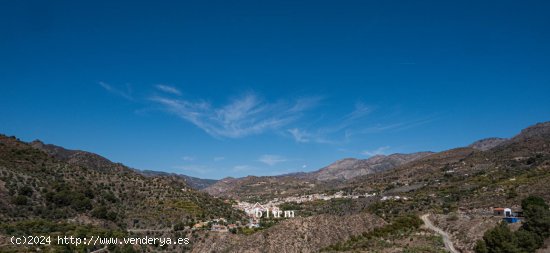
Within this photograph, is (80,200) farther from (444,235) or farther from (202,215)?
(444,235)

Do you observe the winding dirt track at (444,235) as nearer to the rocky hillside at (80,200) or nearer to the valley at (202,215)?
the valley at (202,215)

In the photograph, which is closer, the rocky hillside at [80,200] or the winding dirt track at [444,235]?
the winding dirt track at [444,235]

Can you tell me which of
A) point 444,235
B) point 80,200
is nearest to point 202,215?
point 80,200

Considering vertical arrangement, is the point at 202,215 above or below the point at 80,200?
below

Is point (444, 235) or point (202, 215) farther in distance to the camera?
point (202, 215)

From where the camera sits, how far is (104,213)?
2467 inches

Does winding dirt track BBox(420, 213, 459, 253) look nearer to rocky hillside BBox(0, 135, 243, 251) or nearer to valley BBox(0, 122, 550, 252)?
valley BBox(0, 122, 550, 252)

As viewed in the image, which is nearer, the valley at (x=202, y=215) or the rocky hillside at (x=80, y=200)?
the valley at (x=202, y=215)

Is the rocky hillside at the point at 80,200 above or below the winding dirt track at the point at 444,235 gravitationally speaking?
above

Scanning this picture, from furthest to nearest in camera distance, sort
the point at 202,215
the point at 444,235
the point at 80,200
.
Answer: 1. the point at 202,215
2. the point at 80,200
3. the point at 444,235

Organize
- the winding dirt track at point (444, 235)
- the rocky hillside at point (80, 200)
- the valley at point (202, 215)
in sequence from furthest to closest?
the rocky hillside at point (80, 200) → the valley at point (202, 215) → the winding dirt track at point (444, 235)

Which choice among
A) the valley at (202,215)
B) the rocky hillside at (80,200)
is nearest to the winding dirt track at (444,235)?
the valley at (202,215)

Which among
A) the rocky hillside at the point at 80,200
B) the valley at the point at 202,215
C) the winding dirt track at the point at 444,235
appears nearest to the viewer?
the winding dirt track at the point at 444,235

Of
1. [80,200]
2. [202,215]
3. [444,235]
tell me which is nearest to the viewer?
[444,235]
